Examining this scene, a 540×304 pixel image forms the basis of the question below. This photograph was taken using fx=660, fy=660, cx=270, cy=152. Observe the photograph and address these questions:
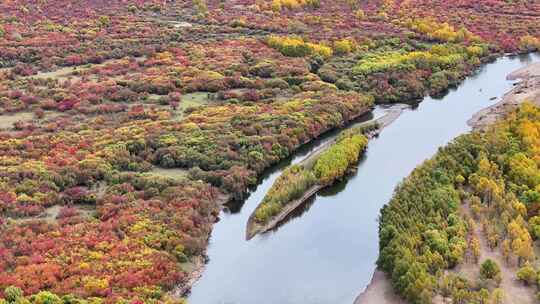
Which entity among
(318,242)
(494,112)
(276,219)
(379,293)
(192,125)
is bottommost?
(494,112)

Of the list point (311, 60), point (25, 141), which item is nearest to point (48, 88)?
point (25, 141)

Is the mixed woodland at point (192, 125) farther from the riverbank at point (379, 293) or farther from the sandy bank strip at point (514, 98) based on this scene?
the sandy bank strip at point (514, 98)

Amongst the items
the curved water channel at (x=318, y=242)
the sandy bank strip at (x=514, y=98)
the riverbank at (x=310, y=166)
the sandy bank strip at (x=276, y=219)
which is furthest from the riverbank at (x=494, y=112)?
the sandy bank strip at (x=276, y=219)

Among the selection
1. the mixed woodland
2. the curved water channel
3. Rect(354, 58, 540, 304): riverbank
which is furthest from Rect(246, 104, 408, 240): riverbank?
Rect(354, 58, 540, 304): riverbank

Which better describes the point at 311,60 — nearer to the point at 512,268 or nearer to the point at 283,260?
the point at 283,260

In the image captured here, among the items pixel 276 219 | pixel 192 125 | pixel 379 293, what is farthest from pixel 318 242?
pixel 192 125

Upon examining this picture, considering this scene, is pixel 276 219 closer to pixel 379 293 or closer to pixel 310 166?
pixel 310 166

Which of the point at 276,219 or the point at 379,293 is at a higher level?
the point at 379,293

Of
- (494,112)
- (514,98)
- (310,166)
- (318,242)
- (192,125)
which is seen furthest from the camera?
(514,98)
